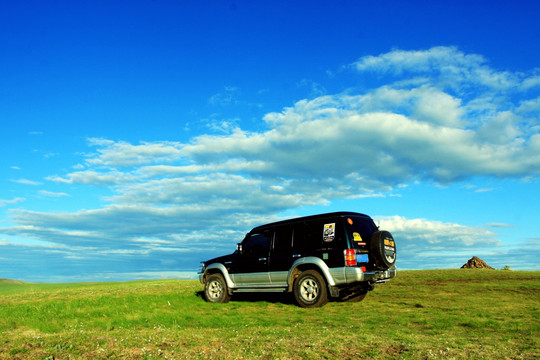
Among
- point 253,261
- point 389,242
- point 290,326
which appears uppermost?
point 389,242

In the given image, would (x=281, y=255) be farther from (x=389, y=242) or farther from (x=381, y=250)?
(x=389, y=242)

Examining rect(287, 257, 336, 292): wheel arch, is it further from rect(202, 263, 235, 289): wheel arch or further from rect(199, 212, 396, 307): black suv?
rect(202, 263, 235, 289): wheel arch

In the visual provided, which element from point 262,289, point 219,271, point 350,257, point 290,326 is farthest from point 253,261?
point 290,326

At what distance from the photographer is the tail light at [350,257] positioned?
11.6 metres

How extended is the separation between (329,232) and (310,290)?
1864 mm

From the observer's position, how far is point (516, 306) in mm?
11352

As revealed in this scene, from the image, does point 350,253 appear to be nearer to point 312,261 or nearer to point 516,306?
point 312,261

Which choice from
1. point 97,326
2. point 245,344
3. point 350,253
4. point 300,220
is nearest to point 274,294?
point 300,220

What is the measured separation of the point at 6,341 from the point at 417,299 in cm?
1139

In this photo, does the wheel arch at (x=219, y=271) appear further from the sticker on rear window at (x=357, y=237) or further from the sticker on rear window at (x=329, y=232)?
the sticker on rear window at (x=357, y=237)

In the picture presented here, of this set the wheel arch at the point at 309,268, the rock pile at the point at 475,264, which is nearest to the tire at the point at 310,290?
the wheel arch at the point at 309,268

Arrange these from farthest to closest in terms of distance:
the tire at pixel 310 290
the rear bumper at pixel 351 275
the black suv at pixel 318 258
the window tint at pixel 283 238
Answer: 1. the window tint at pixel 283 238
2. the tire at pixel 310 290
3. the black suv at pixel 318 258
4. the rear bumper at pixel 351 275

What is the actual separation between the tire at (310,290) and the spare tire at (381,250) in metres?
1.75

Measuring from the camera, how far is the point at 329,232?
12.2 meters
